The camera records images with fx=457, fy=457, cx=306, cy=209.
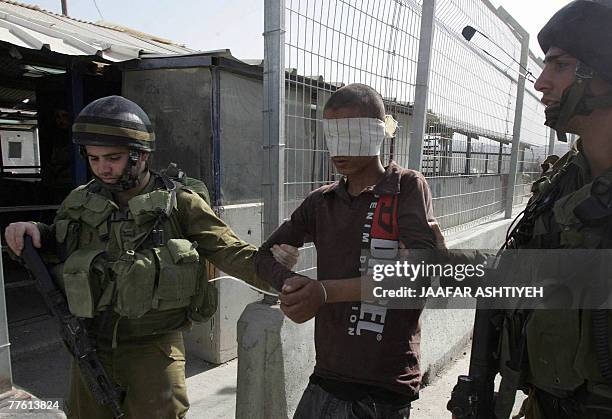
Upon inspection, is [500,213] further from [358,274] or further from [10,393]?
[10,393]

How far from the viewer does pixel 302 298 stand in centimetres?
143

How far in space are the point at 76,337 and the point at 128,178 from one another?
66cm

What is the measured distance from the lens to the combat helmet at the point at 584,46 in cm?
130

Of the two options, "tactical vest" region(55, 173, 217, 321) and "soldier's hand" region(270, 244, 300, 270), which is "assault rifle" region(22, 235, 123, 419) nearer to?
"tactical vest" region(55, 173, 217, 321)

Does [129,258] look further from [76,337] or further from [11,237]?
[11,237]

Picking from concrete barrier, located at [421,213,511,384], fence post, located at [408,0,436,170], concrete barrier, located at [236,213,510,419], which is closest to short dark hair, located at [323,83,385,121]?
concrete barrier, located at [236,213,510,419]

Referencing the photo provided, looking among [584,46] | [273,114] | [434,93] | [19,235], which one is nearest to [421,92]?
[434,93]

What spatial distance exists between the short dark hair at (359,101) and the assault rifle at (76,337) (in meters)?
1.30

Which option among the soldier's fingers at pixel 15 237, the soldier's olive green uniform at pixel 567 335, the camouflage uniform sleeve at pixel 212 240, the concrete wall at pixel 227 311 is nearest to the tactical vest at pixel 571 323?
the soldier's olive green uniform at pixel 567 335

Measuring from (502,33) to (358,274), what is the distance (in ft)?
14.4

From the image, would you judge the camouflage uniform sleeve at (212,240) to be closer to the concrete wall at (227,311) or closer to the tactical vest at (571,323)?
the tactical vest at (571,323)

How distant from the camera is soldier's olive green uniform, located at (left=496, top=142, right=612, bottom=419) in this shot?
128 cm

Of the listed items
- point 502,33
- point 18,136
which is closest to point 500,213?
point 502,33

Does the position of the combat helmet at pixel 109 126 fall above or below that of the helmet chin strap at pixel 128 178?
above
